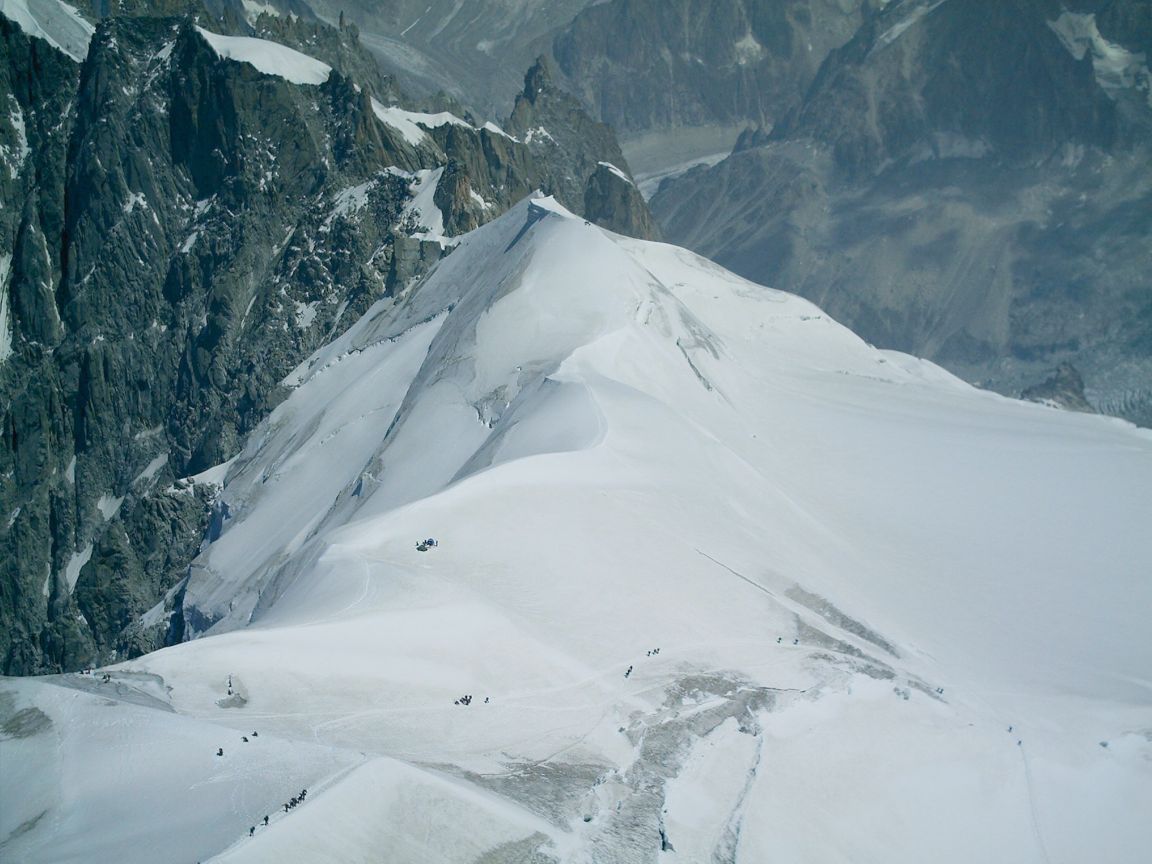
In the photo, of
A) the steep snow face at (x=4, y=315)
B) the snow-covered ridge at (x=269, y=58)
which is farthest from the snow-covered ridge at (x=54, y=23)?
the steep snow face at (x=4, y=315)

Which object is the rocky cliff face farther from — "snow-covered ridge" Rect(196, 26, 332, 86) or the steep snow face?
"snow-covered ridge" Rect(196, 26, 332, 86)

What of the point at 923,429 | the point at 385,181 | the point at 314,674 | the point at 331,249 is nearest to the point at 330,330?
the point at 331,249

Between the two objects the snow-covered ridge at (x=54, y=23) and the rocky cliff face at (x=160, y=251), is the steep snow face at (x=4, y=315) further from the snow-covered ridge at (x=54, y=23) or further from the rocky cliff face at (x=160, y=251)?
the snow-covered ridge at (x=54, y=23)

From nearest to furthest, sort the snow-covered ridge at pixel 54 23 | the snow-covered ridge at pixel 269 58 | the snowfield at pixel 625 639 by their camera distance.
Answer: the snowfield at pixel 625 639
the snow-covered ridge at pixel 269 58
the snow-covered ridge at pixel 54 23

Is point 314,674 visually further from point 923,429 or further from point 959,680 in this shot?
point 923,429

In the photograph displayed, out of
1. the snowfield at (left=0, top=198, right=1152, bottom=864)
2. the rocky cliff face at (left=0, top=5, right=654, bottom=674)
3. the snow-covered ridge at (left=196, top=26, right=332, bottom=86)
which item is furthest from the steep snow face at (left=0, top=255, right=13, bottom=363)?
the snowfield at (left=0, top=198, right=1152, bottom=864)
